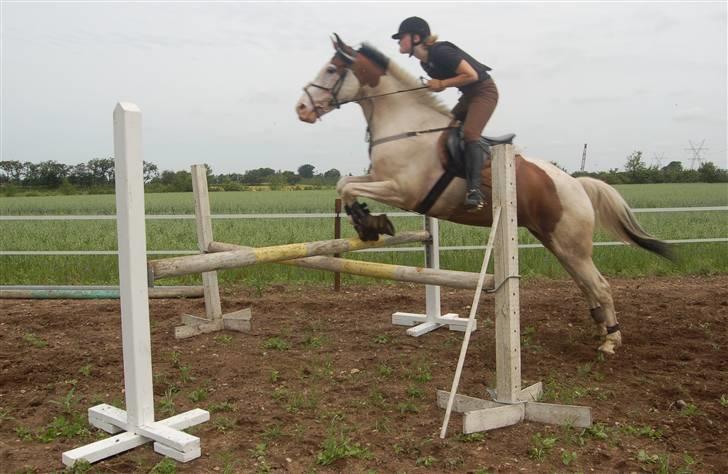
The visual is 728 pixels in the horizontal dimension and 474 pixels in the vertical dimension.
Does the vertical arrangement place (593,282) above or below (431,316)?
above

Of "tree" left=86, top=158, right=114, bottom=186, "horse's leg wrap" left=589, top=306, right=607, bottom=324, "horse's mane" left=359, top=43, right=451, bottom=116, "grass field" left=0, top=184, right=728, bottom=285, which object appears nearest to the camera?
"horse's mane" left=359, top=43, right=451, bottom=116

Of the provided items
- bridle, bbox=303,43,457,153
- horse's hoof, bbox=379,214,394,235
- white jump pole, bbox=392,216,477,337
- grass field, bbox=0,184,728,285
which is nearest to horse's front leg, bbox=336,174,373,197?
bridle, bbox=303,43,457,153

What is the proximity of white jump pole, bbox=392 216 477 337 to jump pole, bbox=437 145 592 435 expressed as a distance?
1953mm

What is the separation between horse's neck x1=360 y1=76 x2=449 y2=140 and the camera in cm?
434

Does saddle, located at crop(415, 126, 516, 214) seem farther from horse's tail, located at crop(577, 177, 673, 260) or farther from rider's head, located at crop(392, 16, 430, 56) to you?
horse's tail, located at crop(577, 177, 673, 260)

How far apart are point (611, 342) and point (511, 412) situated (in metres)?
1.77

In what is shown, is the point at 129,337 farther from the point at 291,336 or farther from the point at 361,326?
the point at 361,326

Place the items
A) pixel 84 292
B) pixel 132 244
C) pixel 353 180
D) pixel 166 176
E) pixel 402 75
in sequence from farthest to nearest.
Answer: pixel 166 176, pixel 84 292, pixel 402 75, pixel 353 180, pixel 132 244

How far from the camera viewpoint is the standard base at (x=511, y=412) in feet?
10.4

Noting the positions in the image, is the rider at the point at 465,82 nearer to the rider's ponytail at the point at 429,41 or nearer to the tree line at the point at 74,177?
the rider's ponytail at the point at 429,41

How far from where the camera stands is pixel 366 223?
3.96 m

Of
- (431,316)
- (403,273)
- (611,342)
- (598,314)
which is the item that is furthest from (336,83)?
(611,342)

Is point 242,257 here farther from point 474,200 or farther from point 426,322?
point 426,322

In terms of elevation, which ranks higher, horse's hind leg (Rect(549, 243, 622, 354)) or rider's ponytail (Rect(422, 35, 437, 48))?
rider's ponytail (Rect(422, 35, 437, 48))
